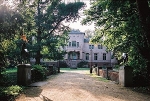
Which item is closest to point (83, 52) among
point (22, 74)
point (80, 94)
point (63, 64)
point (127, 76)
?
point (63, 64)

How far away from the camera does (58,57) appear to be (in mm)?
32750

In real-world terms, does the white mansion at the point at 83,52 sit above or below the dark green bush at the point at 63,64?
above

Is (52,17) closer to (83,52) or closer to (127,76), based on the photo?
(127,76)

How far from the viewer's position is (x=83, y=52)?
6291 cm

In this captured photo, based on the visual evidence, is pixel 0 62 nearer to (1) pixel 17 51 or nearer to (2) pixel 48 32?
(1) pixel 17 51

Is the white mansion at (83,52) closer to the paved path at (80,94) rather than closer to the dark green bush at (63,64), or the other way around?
the dark green bush at (63,64)

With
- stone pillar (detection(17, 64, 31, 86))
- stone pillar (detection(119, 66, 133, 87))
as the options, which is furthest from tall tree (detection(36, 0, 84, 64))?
stone pillar (detection(119, 66, 133, 87))

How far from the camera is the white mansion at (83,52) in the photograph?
204 feet

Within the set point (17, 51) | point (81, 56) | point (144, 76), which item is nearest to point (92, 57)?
point (81, 56)

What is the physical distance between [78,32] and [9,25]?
52934 millimetres

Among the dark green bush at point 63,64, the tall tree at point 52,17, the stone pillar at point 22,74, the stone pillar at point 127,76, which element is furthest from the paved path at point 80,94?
the dark green bush at point 63,64

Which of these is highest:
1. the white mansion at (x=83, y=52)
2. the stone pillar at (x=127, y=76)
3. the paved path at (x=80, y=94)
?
the white mansion at (x=83, y=52)

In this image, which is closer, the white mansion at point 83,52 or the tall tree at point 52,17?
the tall tree at point 52,17

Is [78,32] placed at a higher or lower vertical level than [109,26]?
higher
